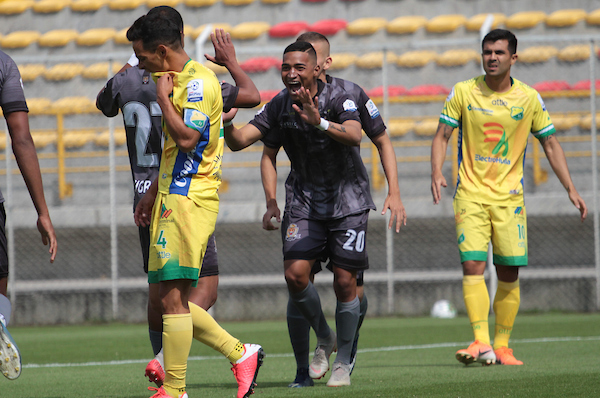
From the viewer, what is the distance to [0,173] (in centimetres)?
1233

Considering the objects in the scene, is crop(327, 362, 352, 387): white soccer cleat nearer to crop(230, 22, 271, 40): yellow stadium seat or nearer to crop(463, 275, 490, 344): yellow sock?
crop(463, 275, 490, 344): yellow sock

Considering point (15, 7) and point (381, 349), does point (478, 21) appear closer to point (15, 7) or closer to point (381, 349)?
point (15, 7)

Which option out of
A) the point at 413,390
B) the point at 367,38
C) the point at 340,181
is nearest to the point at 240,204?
the point at 367,38

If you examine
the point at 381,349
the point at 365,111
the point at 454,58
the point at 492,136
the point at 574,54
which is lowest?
the point at 381,349

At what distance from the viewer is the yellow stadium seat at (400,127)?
1235cm

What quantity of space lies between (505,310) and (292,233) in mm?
2047

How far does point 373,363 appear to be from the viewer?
5.79m

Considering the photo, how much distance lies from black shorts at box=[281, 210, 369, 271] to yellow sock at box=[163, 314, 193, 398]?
47.8 inches

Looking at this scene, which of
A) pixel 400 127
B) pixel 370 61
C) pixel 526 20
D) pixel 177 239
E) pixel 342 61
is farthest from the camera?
pixel 526 20

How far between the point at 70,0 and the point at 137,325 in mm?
8733

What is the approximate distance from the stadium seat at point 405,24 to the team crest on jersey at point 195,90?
39.1ft

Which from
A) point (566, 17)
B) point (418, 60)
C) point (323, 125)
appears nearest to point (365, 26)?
point (418, 60)

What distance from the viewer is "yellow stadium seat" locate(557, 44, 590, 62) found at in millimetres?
11742

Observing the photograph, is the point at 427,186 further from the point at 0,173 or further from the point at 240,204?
the point at 0,173
